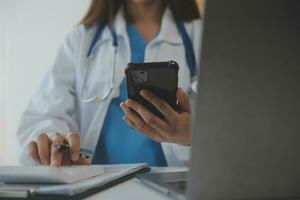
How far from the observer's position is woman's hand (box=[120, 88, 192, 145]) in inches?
25.0

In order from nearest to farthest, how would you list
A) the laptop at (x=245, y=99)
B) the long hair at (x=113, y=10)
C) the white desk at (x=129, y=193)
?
the laptop at (x=245, y=99) < the white desk at (x=129, y=193) < the long hair at (x=113, y=10)

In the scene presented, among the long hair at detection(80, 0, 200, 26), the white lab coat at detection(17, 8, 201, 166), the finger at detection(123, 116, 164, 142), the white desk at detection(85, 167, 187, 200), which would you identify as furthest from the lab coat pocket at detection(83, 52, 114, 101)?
the white desk at detection(85, 167, 187, 200)

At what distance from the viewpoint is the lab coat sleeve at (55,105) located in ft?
3.05

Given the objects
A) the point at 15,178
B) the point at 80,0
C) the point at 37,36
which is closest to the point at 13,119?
the point at 37,36

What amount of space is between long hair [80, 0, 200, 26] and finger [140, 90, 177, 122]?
57 cm

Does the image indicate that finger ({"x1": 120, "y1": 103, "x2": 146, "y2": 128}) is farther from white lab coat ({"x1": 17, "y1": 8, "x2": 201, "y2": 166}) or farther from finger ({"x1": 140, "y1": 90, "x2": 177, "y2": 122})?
white lab coat ({"x1": 17, "y1": 8, "x2": 201, "y2": 166})

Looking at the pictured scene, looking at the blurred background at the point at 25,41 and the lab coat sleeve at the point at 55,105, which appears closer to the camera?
the lab coat sleeve at the point at 55,105

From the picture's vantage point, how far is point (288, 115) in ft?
1.02

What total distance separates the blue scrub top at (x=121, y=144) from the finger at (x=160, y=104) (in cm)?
32

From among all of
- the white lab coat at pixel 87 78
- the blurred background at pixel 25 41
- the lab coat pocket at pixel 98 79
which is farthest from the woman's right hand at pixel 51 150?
the blurred background at pixel 25 41

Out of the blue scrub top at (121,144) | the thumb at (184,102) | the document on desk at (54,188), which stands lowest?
the blue scrub top at (121,144)

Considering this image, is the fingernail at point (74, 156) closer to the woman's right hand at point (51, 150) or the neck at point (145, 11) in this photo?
the woman's right hand at point (51, 150)

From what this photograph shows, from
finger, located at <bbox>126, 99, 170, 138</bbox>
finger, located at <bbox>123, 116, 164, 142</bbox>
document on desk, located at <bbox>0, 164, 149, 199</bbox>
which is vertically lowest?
document on desk, located at <bbox>0, 164, 149, 199</bbox>

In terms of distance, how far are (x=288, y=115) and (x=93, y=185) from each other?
222 millimetres
